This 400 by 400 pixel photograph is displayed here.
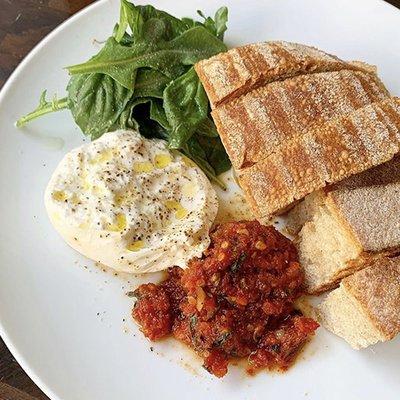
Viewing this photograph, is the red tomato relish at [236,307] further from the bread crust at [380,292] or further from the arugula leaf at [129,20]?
the arugula leaf at [129,20]

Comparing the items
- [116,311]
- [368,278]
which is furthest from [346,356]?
[116,311]

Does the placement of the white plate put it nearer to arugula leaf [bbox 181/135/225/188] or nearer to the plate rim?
the plate rim

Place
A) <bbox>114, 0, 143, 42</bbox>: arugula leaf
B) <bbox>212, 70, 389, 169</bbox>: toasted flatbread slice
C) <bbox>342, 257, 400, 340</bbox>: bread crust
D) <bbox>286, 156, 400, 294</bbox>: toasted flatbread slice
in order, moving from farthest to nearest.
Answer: <bbox>114, 0, 143, 42</bbox>: arugula leaf → <bbox>212, 70, 389, 169</bbox>: toasted flatbread slice → <bbox>286, 156, 400, 294</bbox>: toasted flatbread slice → <bbox>342, 257, 400, 340</bbox>: bread crust

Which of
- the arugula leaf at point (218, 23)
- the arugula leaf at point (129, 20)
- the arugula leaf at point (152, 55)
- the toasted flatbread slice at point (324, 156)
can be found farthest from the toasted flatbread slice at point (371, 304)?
the arugula leaf at point (129, 20)

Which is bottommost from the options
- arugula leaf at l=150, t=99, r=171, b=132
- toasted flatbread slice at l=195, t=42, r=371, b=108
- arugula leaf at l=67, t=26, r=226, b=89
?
arugula leaf at l=150, t=99, r=171, b=132

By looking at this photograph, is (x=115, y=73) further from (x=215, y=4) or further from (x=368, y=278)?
(x=368, y=278)

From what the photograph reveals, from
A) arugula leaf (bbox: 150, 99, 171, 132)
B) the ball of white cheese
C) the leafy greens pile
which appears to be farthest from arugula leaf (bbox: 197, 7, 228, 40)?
the ball of white cheese

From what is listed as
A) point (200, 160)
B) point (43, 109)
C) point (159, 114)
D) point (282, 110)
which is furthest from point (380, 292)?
point (43, 109)
